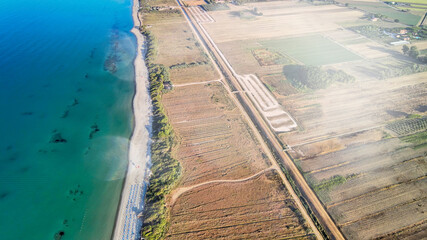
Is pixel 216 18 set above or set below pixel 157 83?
above

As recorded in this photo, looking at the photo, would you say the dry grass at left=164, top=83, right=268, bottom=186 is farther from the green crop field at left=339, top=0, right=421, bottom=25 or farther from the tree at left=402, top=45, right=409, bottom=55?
the green crop field at left=339, top=0, right=421, bottom=25

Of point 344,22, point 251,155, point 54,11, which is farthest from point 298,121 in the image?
point 54,11

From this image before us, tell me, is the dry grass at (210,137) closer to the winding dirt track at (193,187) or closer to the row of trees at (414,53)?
the winding dirt track at (193,187)

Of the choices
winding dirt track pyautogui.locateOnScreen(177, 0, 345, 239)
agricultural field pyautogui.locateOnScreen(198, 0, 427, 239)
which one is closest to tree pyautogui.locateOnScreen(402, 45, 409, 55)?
agricultural field pyautogui.locateOnScreen(198, 0, 427, 239)

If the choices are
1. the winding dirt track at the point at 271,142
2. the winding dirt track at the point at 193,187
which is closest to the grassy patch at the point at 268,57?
the winding dirt track at the point at 271,142

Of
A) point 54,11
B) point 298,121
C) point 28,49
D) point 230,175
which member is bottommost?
point 230,175

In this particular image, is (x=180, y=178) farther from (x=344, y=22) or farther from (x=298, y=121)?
(x=344, y=22)

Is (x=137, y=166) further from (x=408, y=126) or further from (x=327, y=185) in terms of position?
(x=408, y=126)
